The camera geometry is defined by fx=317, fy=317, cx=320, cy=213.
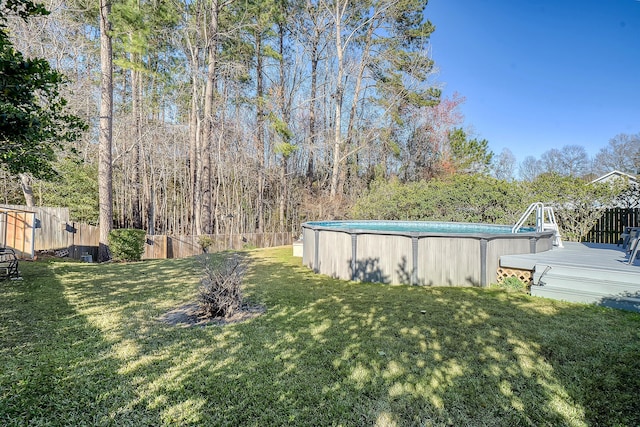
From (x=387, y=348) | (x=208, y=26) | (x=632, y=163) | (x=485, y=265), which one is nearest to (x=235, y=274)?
(x=387, y=348)

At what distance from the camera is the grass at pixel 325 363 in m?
2.15

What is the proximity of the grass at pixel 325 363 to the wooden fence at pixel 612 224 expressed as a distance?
6.66 meters

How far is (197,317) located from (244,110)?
42.1ft

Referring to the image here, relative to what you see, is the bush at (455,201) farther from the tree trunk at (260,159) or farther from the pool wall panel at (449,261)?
the pool wall panel at (449,261)

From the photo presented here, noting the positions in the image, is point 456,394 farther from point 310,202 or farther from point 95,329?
point 310,202

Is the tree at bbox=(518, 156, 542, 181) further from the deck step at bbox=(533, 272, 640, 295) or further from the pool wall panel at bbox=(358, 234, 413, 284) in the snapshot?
the pool wall panel at bbox=(358, 234, 413, 284)

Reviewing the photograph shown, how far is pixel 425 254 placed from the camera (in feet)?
18.8

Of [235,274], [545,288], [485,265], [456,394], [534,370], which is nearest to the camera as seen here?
[456,394]

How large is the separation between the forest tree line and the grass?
885 cm

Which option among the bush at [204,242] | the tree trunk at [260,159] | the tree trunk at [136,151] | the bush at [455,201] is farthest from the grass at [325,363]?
the tree trunk at [260,159]

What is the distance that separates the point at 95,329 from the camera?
3537 mm

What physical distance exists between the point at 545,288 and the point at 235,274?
4.64m

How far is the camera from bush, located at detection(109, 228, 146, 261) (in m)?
9.30

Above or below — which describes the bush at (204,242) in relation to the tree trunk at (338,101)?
below
